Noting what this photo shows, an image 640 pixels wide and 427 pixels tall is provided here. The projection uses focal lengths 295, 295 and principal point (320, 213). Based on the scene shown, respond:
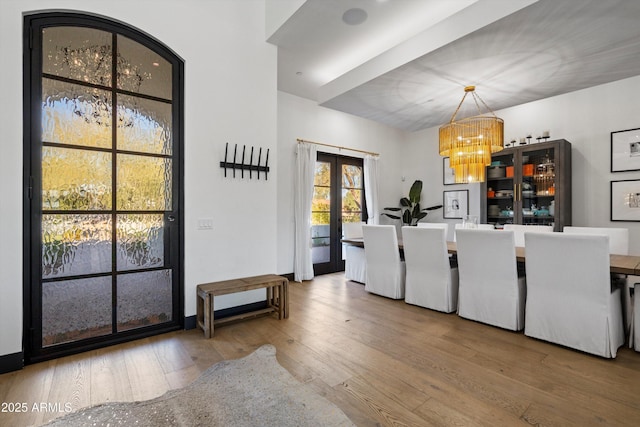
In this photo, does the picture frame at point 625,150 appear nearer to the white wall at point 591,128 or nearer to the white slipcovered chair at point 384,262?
the white wall at point 591,128

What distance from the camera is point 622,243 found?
312 cm

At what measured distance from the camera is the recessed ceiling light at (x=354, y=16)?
3055 mm

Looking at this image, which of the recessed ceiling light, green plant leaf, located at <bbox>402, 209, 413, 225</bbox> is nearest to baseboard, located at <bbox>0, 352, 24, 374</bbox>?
the recessed ceiling light

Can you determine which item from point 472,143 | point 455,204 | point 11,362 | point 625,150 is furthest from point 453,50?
point 11,362

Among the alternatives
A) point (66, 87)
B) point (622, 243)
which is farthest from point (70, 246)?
point (622, 243)

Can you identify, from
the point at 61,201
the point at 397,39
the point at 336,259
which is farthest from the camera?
the point at 336,259

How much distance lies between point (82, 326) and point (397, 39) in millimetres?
4433

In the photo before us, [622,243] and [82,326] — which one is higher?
[622,243]

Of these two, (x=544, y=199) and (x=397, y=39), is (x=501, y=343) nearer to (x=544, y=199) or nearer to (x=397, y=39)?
(x=544, y=199)

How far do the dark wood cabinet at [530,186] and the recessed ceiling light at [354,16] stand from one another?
124 inches

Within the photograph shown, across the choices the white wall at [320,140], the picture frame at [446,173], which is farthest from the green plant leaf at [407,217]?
the picture frame at [446,173]

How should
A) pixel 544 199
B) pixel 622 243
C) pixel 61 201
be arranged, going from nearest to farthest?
1. pixel 61 201
2. pixel 622 243
3. pixel 544 199

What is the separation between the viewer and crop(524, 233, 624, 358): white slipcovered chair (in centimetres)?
230

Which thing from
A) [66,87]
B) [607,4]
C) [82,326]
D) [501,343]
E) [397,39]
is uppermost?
[397,39]
